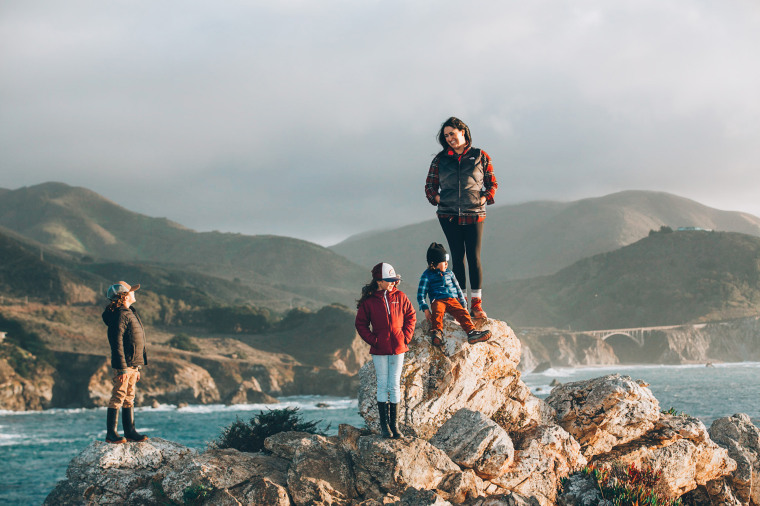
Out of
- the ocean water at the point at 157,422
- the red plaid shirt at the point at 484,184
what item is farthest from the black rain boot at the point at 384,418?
the ocean water at the point at 157,422

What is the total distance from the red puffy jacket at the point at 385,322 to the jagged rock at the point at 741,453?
8.91 meters

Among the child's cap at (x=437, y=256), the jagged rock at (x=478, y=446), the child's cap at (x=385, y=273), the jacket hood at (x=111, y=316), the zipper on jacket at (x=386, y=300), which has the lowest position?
the jagged rock at (x=478, y=446)

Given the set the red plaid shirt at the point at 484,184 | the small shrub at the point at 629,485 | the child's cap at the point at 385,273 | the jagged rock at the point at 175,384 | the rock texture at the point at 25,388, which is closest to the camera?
the child's cap at the point at 385,273

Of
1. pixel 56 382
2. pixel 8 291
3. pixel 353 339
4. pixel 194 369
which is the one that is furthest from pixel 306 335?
pixel 8 291

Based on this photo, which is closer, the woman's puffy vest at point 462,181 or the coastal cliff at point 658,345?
the woman's puffy vest at point 462,181

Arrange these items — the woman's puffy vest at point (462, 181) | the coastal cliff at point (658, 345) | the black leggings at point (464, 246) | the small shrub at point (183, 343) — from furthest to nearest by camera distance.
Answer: the coastal cliff at point (658, 345)
the small shrub at point (183, 343)
the black leggings at point (464, 246)
the woman's puffy vest at point (462, 181)

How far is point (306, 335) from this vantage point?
486 feet

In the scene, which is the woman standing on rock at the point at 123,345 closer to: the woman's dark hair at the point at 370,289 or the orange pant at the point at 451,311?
the woman's dark hair at the point at 370,289

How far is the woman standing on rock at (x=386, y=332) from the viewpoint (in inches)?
393

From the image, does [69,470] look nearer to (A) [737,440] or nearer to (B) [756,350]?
(A) [737,440]

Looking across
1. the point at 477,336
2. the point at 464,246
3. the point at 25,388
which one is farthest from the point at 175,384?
the point at 477,336

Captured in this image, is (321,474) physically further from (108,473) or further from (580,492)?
(580,492)

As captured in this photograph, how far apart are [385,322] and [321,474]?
3026mm

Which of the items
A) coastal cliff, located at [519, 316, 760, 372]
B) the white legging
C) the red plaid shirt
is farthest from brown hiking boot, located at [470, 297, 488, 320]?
coastal cliff, located at [519, 316, 760, 372]
